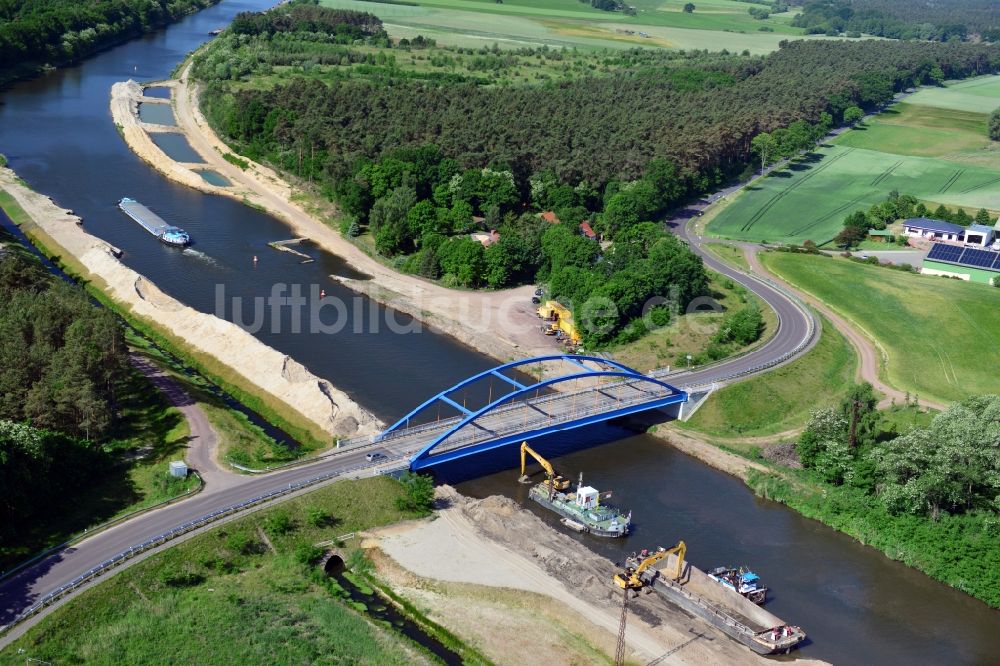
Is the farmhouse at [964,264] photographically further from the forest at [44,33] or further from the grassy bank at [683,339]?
the forest at [44,33]

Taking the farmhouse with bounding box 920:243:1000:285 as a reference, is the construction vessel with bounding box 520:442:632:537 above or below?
below

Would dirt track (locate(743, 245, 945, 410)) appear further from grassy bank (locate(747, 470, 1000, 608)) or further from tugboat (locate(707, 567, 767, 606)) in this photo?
tugboat (locate(707, 567, 767, 606))

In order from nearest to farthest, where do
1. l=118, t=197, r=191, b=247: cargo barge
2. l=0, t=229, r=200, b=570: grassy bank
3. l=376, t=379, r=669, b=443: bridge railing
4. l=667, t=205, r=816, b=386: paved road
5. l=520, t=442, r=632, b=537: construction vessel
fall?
l=0, t=229, r=200, b=570: grassy bank < l=520, t=442, r=632, b=537: construction vessel < l=376, t=379, r=669, b=443: bridge railing < l=667, t=205, r=816, b=386: paved road < l=118, t=197, r=191, b=247: cargo barge

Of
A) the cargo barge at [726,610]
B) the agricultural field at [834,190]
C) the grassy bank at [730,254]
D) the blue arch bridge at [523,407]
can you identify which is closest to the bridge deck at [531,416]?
the blue arch bridge at [523,407]

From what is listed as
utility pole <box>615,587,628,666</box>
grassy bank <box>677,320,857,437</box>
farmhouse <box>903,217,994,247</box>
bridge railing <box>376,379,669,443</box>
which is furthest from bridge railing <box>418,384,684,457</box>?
farmhouse <box>903,217,994,247</box>

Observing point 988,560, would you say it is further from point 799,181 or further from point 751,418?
point 799,181

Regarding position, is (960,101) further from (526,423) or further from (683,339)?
(526,423)
